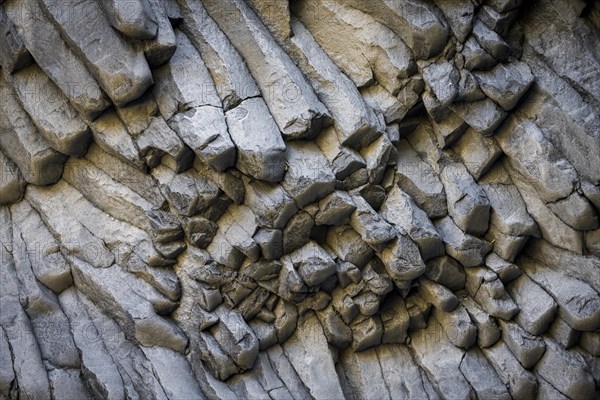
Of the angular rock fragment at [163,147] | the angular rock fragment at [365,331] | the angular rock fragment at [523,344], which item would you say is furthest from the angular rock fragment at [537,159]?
the angular rock fragment at [163,147]

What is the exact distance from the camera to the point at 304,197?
9586 mm

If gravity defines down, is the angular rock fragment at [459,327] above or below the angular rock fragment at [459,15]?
below

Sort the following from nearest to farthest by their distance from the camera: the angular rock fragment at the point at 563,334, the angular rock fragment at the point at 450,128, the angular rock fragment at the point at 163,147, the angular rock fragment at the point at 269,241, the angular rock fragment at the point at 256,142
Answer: the angular rock fragment at the point at 256,142
the angular rock fragment at the point at 163,147
the angular rock fragment at the point at 269,241
the angular rock fragment at the point at 563,334
the angular rock fragment at the point at 450,128

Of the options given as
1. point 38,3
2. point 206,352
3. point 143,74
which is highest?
point 38,3

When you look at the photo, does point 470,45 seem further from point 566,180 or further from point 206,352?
point 206,352

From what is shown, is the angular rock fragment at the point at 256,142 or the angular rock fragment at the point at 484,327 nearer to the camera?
the angular rock fragment at the point at 256,142

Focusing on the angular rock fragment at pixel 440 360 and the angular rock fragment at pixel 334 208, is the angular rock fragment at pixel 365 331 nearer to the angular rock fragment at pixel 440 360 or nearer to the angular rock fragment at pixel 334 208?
the angular rock fragment at pixel 440 360

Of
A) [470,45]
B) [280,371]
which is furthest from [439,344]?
[470,45]

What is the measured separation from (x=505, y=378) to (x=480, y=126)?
3230mm

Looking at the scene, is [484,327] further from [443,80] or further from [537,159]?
[443,80]

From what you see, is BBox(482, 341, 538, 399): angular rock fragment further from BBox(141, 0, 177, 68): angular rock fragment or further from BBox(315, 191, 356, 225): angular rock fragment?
BBox(141, 0, 177, 68): angular rock fragment

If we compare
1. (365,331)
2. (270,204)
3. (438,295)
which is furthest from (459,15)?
(365,331)

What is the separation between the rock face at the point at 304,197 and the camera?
9539mm

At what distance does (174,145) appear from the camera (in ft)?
31.1
